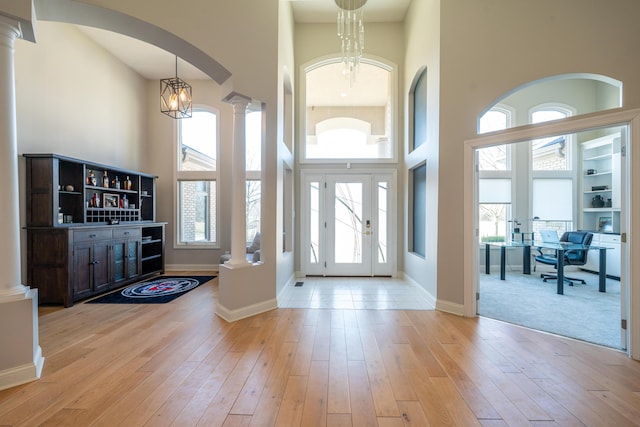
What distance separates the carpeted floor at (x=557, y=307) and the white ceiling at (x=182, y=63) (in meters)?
4.40

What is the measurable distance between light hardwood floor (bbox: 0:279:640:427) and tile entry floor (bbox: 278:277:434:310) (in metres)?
0.53

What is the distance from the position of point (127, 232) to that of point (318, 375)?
4377 millimetres

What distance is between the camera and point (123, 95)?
5.70 metres

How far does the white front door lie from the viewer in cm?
566

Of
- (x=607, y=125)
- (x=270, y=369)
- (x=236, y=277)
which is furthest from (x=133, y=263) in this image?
(x=607, y=125)

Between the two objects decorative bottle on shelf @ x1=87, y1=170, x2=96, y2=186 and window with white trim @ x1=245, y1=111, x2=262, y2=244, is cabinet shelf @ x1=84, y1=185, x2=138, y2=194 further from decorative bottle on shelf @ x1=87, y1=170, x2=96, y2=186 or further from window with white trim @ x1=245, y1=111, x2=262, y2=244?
window with white trim @ x1=245, y1=111, x2=262, y2=244

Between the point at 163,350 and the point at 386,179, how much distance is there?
14.9 feet

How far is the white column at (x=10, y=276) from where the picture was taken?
2.08 metres

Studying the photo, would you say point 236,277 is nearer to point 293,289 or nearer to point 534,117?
point 293,289

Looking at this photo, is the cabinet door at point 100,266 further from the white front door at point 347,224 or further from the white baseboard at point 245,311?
the white front door at point 347,224

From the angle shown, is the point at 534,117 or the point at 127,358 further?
the point at 534,117

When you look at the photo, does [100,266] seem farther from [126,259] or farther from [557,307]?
[557,307]

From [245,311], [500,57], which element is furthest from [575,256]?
[245,311]

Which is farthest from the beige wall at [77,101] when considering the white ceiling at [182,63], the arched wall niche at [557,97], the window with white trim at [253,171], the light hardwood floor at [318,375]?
the arched wall niche at [557,97]
